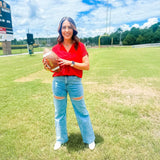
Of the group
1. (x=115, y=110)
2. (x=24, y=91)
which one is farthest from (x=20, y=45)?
(x=115, y=110)

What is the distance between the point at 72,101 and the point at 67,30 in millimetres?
1079

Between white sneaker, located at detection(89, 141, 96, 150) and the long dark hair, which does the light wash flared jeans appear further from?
the long dark hair

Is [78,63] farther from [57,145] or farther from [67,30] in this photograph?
[57,145]

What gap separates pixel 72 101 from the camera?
2311 mm

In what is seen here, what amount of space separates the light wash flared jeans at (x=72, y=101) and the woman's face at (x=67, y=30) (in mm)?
596

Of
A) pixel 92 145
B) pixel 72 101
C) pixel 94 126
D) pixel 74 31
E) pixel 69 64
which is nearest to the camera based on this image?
pixel 69 64

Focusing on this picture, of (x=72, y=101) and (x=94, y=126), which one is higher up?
(x=72, y=101)

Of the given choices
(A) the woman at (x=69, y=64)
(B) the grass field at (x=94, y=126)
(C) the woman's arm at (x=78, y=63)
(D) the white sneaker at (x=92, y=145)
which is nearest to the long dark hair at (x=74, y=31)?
(A) the woman at (x=69, y=64)

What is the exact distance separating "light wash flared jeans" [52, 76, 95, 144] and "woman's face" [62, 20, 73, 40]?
596mm

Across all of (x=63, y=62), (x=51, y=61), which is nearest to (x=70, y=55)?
(x=63, y=62)

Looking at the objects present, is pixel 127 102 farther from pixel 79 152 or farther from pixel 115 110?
pixel 79 152

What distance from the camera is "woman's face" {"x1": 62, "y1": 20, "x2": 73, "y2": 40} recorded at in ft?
6.77

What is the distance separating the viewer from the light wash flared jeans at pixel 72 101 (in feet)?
7.16

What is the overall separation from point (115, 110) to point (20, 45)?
51324mm
